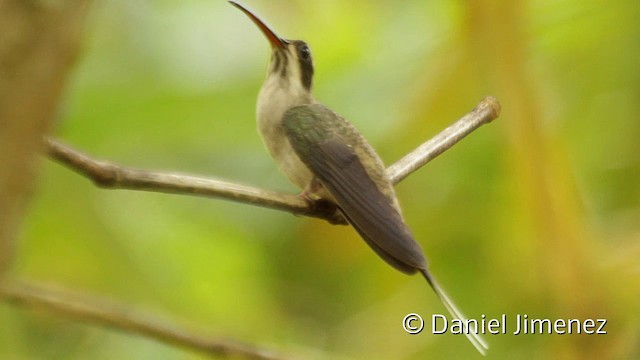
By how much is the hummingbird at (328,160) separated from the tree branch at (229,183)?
0.05 meters

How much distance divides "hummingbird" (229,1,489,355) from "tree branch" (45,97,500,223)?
48 mm

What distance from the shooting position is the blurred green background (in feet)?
6.54

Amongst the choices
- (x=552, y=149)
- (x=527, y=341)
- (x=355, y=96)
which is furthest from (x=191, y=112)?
(x=552, y=149)

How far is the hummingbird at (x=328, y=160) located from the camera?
1.34m

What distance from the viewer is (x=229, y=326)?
2.17 metres

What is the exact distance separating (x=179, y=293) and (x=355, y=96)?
26.2 inches

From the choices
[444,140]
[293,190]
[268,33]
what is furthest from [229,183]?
[293,190]

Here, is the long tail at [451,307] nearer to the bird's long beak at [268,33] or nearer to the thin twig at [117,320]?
the thin twig at [117,320]

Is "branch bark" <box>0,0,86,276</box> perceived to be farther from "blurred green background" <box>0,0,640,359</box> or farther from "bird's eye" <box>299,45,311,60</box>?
"bird's eye" <box>299,45,311,60</box>

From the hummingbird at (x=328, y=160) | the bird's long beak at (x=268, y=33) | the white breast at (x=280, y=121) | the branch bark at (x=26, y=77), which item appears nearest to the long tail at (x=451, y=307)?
the hummingbird at (x=328, y=160)

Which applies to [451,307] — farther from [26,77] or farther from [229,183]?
[26,77]

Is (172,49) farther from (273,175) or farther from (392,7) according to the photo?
(392,7)

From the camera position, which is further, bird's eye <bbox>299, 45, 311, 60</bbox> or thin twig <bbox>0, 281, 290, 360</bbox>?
bird's eye <bbox>299, 45, 311, 60</bbox>

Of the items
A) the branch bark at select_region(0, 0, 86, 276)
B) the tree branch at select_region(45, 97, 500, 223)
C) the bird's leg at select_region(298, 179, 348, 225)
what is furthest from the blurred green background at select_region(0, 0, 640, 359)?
the branch bark at select_region(0, 0, 86, 276)
